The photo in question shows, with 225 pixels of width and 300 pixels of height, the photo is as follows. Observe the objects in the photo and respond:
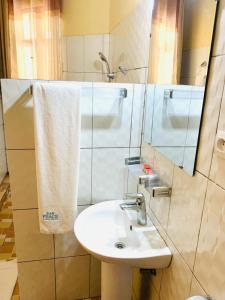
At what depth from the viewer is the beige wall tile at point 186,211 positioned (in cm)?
78

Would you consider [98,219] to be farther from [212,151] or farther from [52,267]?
[212,151]

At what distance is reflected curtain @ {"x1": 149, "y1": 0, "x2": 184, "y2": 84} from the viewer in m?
0.96

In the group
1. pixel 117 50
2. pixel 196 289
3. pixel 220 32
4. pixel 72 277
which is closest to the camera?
pixel 220 32

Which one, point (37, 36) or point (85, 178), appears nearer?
point (85, 178)

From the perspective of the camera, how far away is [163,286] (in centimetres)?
110

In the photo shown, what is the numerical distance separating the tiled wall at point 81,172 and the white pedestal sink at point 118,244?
14 cm

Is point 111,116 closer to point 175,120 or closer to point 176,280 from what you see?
point 175,120

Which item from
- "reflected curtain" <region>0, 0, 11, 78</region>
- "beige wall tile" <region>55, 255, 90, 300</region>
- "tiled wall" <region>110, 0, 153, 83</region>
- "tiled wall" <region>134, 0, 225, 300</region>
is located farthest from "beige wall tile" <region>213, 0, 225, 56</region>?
"reflected curtain" <region>0, 0, 11, 78</region>

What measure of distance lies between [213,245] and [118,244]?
63 cm

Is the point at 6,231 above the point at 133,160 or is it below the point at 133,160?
below

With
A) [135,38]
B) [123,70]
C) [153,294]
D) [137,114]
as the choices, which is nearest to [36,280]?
[153,294]

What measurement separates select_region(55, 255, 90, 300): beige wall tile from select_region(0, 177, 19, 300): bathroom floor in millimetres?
336

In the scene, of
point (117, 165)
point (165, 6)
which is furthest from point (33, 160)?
point (165, 6)

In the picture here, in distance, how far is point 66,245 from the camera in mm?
1458
